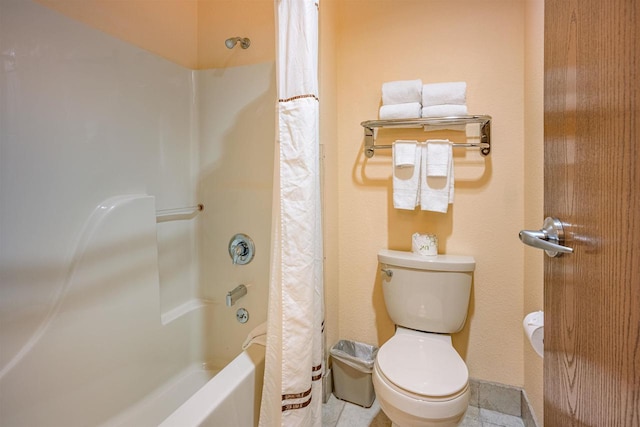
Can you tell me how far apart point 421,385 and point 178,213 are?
138 cm

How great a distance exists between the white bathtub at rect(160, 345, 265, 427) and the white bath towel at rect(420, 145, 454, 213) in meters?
1.05

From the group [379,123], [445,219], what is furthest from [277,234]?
[445,219]

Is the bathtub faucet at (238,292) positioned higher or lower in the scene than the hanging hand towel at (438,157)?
lower

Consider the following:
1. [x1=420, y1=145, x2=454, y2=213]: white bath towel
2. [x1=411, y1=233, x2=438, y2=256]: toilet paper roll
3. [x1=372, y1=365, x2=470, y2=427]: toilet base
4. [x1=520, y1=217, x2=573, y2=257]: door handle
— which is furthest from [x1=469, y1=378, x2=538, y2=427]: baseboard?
[x1=520, y1=217, x2=573, y2=257]: door handle

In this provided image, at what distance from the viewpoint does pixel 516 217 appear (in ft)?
4.90

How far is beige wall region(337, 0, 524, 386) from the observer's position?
149 cm

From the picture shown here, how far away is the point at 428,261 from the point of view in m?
1.45

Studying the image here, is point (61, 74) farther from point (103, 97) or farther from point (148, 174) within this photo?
point (148, 174)

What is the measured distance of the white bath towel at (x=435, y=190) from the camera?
150cm

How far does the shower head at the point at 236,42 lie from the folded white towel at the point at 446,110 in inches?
39.5

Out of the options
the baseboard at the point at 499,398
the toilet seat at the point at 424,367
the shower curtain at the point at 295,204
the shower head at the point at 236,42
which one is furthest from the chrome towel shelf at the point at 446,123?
the baseboard at the point at 499,398

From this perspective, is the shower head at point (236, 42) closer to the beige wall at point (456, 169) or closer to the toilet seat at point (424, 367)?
the beige wall at point (456, 169)

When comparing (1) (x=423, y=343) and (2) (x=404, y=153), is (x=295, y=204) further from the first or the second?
(1) (x=423, y=343)

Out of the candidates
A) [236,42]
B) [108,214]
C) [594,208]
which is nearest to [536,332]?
[594,208]
